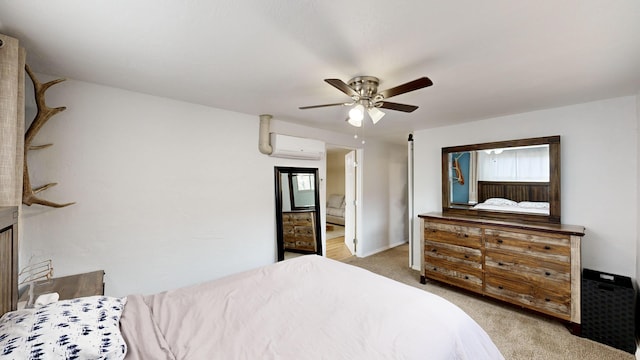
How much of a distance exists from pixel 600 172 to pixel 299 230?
11.5 feet

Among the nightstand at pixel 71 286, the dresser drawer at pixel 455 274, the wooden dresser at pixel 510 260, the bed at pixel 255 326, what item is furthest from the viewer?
the dresser drawer at pixel 455 274

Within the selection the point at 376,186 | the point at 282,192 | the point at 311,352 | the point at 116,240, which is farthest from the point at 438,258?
the point at 116,240

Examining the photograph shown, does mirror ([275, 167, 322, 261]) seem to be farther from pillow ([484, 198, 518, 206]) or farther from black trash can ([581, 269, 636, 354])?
black trash can ([581, 269, 636, 354])

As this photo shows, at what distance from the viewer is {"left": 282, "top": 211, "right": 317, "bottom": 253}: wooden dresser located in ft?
11.6

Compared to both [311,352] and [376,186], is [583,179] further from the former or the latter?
[311,352]

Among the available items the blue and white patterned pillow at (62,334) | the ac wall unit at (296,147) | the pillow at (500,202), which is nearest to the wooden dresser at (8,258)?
the blue and white patterned pillow at (62,334)

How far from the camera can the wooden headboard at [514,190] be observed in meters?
2.84

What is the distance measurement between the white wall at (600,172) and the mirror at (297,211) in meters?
2.79

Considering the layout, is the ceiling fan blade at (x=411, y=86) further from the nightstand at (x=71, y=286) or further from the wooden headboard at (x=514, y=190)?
the nightstand at (x=71, y=286)

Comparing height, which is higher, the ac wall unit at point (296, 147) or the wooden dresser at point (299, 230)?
the ac wall unit at point (296, 147)

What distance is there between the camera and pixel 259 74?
195 centimetres

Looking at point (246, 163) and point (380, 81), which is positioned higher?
point (380, 81)

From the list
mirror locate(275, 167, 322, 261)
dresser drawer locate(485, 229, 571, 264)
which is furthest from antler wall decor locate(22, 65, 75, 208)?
dresser drawer locate(485, 229, 571, 264)

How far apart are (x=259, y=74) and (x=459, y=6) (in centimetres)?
138
